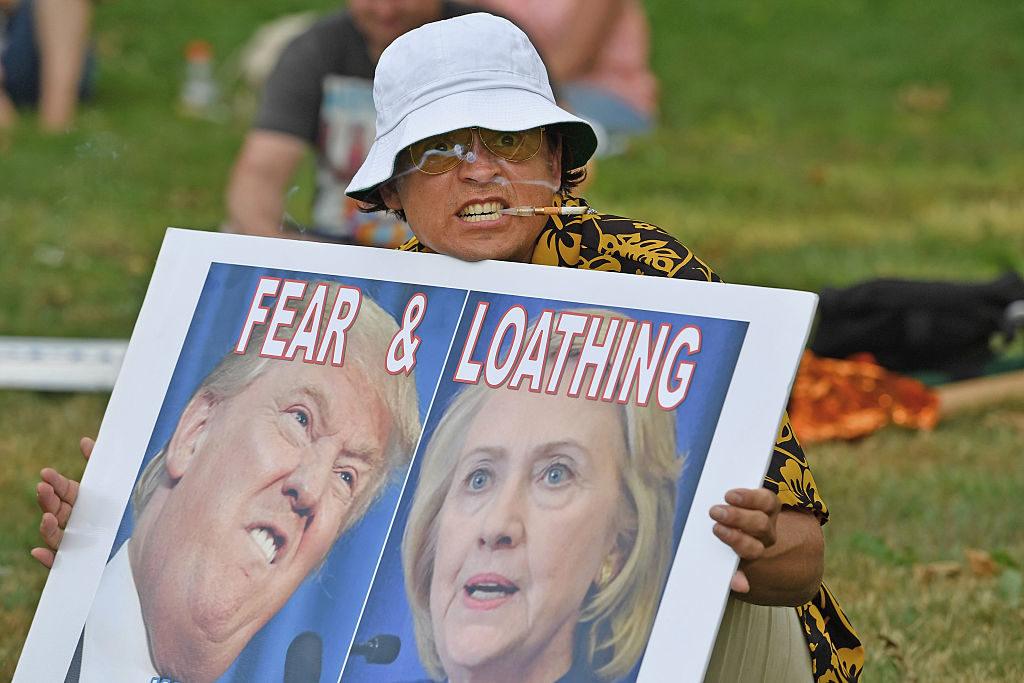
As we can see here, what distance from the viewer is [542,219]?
81.3 inches

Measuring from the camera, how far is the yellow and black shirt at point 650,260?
2045 millimetres

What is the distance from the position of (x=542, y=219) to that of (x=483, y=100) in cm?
17

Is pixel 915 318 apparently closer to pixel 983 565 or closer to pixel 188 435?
pixel 983 565

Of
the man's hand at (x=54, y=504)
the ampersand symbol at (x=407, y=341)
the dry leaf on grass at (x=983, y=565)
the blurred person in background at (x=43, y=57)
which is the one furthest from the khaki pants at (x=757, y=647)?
the blurred person in background at (x=43, y=57)

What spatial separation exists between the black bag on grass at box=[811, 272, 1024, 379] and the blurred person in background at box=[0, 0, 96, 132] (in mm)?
5099

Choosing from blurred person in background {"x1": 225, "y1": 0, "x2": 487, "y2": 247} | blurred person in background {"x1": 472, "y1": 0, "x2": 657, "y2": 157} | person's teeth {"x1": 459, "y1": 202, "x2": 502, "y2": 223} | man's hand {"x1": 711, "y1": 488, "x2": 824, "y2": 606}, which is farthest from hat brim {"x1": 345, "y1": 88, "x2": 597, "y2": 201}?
blurred person in background {"x1": 472, "y1": 0, "x2": 657, "y2": 157}

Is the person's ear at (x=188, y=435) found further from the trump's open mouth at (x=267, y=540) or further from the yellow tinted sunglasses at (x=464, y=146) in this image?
the yellow tinted sunglasses at (x=464, y=146)

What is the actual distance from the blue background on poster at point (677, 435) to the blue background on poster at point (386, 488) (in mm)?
19

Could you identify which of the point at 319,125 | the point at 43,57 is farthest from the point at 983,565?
the point at 43,57

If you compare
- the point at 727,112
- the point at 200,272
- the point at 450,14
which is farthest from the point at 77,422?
the point at 727,112

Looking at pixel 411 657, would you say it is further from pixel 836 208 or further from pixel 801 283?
pixel 836 208

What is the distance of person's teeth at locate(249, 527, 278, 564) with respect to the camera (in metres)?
1.94

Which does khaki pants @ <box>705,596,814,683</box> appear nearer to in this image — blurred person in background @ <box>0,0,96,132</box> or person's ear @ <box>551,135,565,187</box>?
person's ear @ <box>551,135,565,187</box>

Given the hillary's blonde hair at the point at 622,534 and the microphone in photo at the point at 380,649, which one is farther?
the microphone in photo at the point at 380,649
